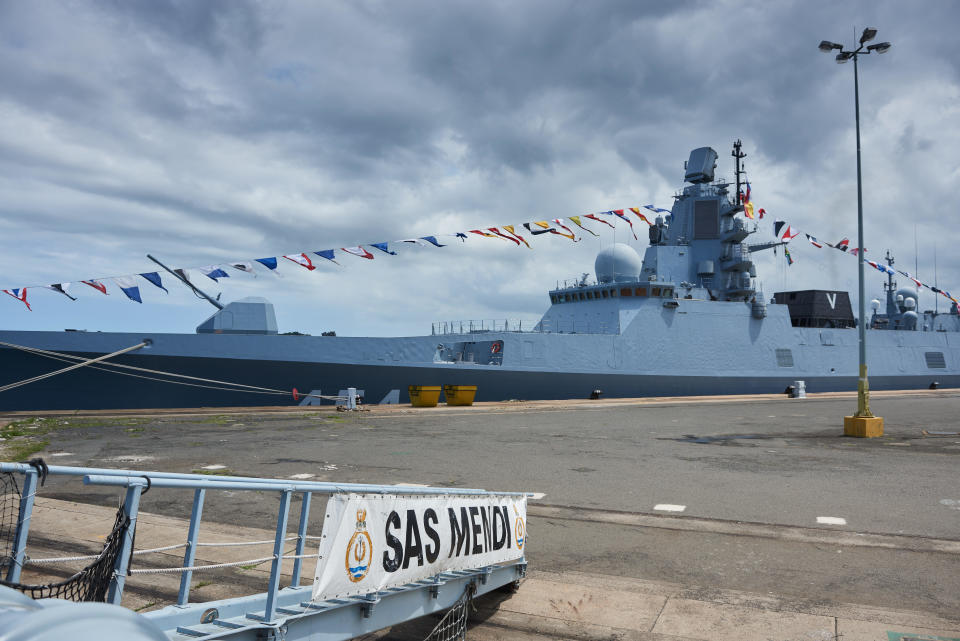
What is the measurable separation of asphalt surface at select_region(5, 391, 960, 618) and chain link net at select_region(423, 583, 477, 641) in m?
1.25

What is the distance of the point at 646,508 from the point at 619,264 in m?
21.3

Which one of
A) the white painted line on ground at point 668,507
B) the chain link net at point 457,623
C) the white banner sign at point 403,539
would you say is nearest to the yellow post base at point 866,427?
the white painted line on ground at point 668,507

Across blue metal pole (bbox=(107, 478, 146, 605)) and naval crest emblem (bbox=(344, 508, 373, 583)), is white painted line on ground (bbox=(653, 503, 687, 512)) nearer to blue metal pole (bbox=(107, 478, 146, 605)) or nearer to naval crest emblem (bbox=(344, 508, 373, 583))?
Result: naval crest emblem (bbox=(344, 508, 373, 583))

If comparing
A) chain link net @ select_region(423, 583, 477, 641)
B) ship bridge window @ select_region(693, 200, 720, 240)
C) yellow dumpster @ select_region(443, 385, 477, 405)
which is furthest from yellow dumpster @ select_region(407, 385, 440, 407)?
chain link net @ select_region(423, 583, 477, 641)

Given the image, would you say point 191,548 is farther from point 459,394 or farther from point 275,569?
point 459,394

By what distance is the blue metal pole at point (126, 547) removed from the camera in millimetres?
2098

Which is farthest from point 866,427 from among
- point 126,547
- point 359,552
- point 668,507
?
point 126,547

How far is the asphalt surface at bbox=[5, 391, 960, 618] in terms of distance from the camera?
4980mm

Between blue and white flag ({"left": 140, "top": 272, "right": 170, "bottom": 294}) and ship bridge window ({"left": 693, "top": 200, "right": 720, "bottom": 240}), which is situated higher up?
ship bridge window ({"left": 693, "top": 200, "right": 720, "bottom": 240})

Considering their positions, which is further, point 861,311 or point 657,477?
→ point 861,311

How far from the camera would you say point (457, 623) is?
12.7 ft

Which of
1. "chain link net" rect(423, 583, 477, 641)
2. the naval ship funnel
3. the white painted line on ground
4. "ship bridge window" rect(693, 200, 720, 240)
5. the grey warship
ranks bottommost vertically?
"chain link net" rect(423, 583, 477, 641)

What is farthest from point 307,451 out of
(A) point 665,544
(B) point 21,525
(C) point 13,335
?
(C) point 13,335

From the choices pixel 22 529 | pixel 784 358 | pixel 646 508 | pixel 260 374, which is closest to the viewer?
pixel 22 529
